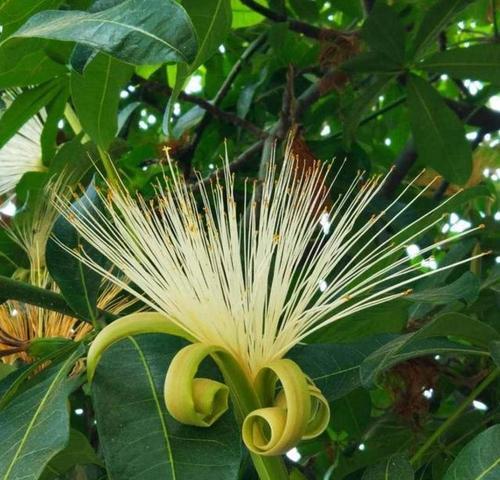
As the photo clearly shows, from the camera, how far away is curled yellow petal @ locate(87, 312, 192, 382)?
908 millimetres

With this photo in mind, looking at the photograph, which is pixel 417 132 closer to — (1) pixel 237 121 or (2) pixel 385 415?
(1) pixel 237 121

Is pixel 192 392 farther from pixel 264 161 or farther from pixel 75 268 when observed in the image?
pixel 264 161

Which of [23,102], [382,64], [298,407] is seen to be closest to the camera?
[298,407]

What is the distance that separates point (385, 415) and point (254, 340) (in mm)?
851

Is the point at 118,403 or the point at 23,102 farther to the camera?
the point at 23,102

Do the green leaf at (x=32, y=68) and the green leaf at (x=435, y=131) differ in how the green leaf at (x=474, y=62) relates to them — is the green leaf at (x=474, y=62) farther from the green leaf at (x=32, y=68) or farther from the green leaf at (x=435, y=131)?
the green leaf at (x=32, y=68)

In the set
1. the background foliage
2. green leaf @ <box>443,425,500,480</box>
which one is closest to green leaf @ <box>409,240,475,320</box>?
Result: the background foliage

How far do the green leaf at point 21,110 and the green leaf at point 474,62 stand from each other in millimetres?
646

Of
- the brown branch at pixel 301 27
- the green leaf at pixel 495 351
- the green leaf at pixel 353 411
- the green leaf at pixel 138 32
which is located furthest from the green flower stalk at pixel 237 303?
the brown branch at pixel 301 27

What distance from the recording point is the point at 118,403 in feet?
3.05

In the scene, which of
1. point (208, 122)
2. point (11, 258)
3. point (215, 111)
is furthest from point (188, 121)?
point (11, 258)

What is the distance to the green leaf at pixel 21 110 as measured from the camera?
1425mm

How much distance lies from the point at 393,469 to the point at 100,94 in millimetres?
527

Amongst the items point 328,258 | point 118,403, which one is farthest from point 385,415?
point 118,403
